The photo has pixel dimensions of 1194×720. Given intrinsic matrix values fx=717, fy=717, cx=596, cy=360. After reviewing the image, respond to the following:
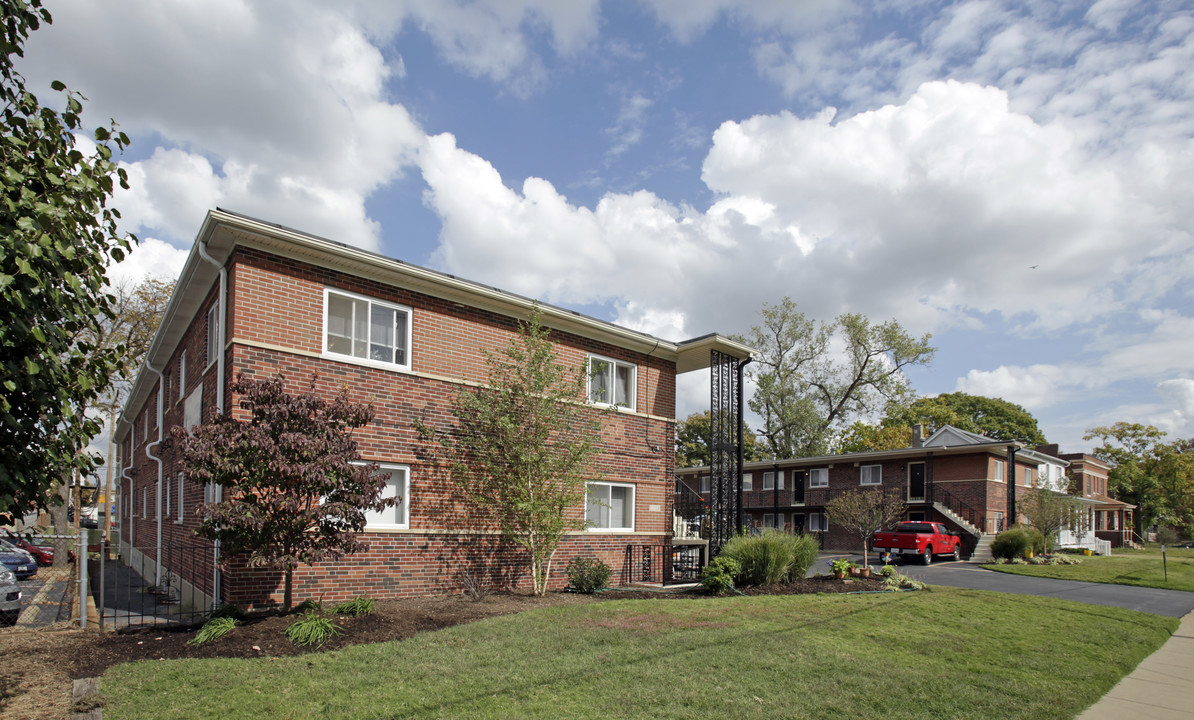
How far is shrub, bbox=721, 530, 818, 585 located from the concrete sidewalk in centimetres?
638

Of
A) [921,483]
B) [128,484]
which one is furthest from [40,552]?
[921,483]

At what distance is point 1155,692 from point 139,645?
37.7ft

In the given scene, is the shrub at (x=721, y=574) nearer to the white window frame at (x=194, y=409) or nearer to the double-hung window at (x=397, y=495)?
the double-hung window at (x=397, y=495)

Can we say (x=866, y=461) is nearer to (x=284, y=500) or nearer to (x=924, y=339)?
(x=924, y=339)

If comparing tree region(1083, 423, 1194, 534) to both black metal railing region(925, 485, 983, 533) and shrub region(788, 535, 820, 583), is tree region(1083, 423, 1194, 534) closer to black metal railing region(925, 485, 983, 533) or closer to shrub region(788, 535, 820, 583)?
black metal railing region(925, 485, 983, 533)

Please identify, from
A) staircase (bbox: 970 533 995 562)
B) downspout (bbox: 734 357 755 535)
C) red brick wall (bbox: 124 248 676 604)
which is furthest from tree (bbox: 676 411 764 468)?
red brick wall (bbox: 124 248 676 604)

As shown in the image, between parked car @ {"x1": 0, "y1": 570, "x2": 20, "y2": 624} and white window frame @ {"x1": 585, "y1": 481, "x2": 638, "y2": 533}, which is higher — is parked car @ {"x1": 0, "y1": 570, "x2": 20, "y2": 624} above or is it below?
below

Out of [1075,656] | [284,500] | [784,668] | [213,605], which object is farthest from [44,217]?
[1075,656]

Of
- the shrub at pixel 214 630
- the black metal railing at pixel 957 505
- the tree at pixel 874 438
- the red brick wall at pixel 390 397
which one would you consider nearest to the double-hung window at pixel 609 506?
the red brick wall at pixel 390 397

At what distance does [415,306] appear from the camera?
43.9 ft

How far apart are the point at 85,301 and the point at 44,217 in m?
0.86

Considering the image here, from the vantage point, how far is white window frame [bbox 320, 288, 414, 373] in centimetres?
1211

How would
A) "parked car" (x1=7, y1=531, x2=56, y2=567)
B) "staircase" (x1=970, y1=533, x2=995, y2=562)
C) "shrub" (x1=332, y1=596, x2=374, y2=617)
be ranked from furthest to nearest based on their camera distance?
"staircase" (x1=970, y1=533, x2=995, y2=562), "parked car" (x1=7, y1=531, x2=56, y2=567), "shrub" (x1=332, y1=596, x2=374, y2=617)

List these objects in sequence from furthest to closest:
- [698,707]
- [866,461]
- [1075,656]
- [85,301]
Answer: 1. [866,461]
2. [1075,656]
3. [698,707]
4. [85,301]
